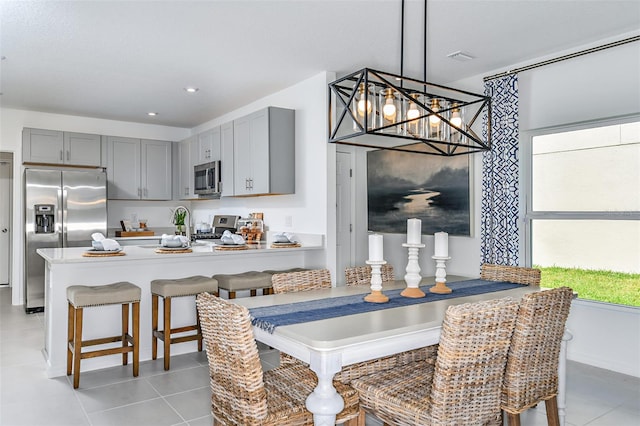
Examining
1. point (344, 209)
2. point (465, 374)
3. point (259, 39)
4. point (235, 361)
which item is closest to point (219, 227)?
point (344, 209)

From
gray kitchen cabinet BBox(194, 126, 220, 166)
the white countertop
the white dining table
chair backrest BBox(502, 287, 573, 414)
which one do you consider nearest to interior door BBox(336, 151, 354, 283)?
the white countertop

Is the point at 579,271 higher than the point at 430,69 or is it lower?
lower

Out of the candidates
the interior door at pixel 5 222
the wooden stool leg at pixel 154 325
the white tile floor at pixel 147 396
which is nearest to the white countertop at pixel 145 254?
the wooden stool leg at pixel 154 325

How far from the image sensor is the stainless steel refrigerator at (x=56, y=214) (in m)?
5.53

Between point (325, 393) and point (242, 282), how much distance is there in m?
2.28

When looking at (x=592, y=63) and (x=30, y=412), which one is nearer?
(x=30, y=412)

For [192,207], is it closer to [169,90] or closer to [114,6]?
[169,90]

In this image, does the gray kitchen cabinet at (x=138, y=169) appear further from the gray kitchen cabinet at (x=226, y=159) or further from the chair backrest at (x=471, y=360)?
the chair backrest at (x=471, y=360)

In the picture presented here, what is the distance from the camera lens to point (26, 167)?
5.87 meters

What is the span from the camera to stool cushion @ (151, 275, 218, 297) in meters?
3.47

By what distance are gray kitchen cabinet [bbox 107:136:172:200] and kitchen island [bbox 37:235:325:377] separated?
99.5 inches

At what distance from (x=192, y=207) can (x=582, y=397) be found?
5985 mm

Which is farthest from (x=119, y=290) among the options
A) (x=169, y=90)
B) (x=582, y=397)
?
(x=582, y=397)

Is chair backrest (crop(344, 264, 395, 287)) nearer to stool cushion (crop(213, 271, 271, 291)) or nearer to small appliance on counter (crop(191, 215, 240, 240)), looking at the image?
stool cushion (crop(213, 271, 271, 291))
